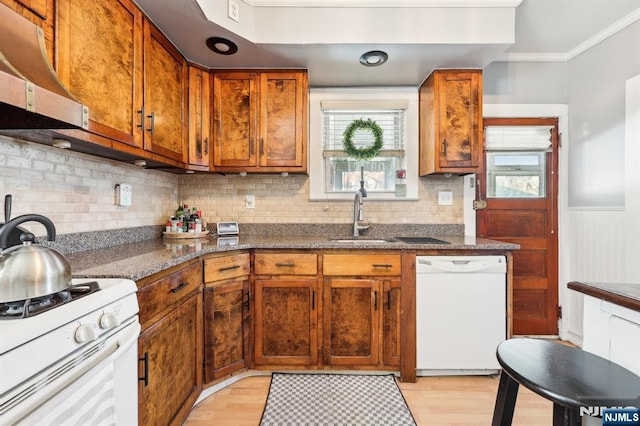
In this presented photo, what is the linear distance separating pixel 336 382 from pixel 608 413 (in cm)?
160

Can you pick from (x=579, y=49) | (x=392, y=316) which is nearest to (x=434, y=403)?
(x=392, y=316)

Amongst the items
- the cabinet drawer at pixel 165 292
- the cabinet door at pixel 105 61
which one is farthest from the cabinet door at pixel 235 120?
the cabinet drawer at pixel 165 292

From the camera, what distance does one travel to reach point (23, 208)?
141cm

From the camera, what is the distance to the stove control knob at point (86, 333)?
0.83 metres

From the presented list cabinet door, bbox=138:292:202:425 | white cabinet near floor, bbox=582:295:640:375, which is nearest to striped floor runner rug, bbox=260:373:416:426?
cabinet door, bbox=138:292:202:425

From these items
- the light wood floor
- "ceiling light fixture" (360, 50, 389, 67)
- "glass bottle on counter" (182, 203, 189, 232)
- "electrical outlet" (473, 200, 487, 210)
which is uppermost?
"ceiling light fixture" (360, 50, 389, 67)

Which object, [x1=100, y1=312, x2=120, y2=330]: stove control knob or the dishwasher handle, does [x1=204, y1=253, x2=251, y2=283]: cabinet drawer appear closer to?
[x1=100, y1=312, x2=120, y2=330]: stove control knob

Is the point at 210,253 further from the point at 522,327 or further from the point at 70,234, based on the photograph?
the point at 522,327

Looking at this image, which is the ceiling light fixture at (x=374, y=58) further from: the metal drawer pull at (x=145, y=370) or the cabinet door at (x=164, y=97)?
the metal drawer pull at (x=145, y=370)

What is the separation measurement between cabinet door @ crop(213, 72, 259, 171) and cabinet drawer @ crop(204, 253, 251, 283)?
76 centimetres

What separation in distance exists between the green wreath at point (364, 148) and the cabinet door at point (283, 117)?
424 millimetres

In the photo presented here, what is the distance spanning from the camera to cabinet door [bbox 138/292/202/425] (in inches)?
51.6

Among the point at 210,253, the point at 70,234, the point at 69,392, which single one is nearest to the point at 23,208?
the point at 70,234

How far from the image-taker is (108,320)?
932 mm
